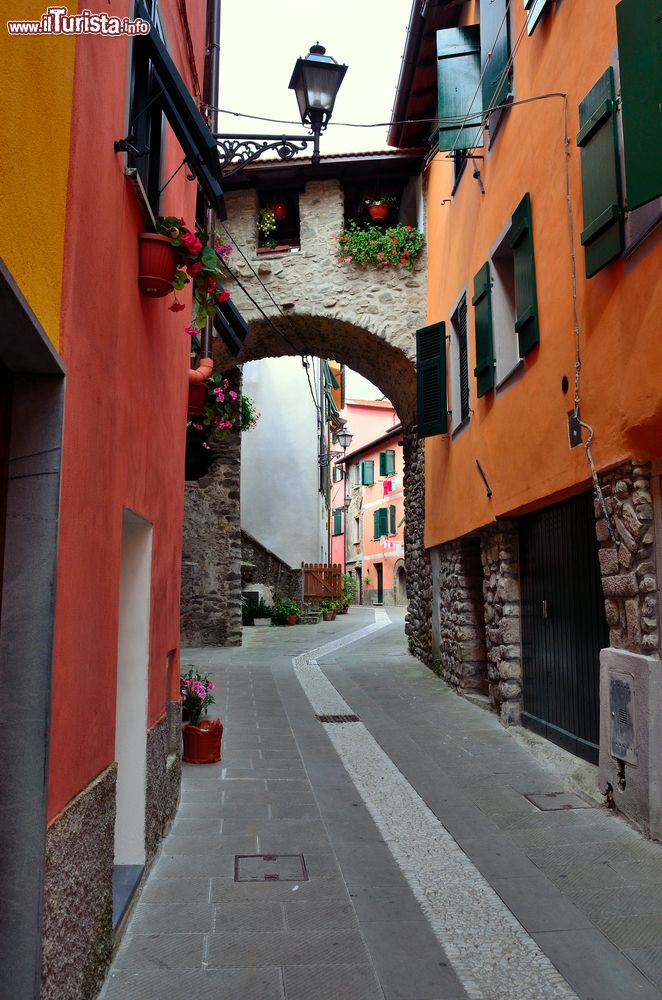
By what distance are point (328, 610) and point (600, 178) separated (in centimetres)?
1858

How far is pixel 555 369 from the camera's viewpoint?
5.72 metres

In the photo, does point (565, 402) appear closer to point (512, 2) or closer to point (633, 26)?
point (633, 26)

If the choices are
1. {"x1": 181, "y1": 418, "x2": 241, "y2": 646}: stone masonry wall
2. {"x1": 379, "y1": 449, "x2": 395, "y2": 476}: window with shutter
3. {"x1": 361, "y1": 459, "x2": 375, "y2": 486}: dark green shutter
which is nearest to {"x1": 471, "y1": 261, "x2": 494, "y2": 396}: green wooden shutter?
{"x1": 181, "y1": 418, "x2": 241, "y2": 646}: stone masonry wall

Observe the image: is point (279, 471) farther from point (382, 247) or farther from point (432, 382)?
point (432, 382)

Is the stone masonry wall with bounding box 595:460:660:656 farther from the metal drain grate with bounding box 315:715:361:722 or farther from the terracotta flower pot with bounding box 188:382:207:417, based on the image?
the metal drain grate with bounding box 315:715:361:722

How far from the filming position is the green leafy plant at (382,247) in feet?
38.9

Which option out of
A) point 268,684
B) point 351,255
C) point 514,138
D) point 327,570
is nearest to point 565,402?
point 514,138

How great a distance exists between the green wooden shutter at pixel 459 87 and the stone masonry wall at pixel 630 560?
4855mm

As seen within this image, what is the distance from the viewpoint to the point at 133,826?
3648 mm

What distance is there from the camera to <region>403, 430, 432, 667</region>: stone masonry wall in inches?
465

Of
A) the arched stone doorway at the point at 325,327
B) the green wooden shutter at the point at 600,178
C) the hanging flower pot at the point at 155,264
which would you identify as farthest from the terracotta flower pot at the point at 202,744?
the arched stone doorway at the point at 325,327

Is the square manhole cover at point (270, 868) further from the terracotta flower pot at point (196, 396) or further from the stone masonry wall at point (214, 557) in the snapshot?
the stone masonry wall at point (214, 557)

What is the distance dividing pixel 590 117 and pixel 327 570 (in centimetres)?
1857

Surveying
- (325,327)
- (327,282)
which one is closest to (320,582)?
(325,327)
